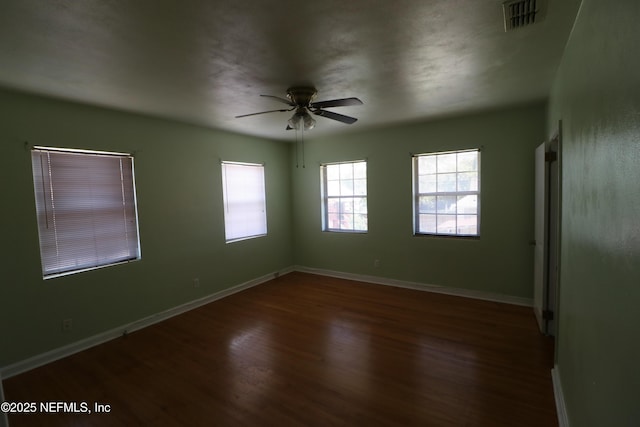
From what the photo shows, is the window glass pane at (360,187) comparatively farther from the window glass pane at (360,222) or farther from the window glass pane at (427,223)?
the window glass pane at (427,223)

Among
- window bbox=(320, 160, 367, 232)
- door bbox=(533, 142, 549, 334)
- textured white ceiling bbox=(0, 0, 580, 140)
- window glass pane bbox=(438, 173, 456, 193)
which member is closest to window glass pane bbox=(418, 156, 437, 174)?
window glass pane bbox=(438, 173, 456, 193)

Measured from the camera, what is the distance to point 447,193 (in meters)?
4.44

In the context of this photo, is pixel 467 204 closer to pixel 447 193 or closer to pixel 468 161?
pixel 447 193

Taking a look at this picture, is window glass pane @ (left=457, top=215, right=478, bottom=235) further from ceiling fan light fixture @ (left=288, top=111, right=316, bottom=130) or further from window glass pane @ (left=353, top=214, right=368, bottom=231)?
ceiling fan light fixture @ (left=288, top=111, right=316, bottom=130)

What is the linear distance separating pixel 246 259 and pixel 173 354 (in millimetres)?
2163

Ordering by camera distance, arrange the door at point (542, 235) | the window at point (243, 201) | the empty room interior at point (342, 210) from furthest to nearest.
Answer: the window at point (243, 201)
the door at point (542, 235)
the empty room interior at point (342, 210)

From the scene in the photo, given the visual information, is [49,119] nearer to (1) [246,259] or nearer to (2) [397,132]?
(1) [246,259]

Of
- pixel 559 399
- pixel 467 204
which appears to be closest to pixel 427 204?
pixel 467 204

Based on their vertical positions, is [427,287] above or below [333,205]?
below

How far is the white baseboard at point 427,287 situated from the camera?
4058 millimetres

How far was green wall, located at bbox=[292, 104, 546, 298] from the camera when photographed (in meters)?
3.94

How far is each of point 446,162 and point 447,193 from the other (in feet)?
1.49

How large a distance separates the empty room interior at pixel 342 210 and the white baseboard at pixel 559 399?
3 cm

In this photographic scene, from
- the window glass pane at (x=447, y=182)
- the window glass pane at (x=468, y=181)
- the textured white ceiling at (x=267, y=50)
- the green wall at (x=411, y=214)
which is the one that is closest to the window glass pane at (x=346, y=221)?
the green wall at (x=411, y=214)
